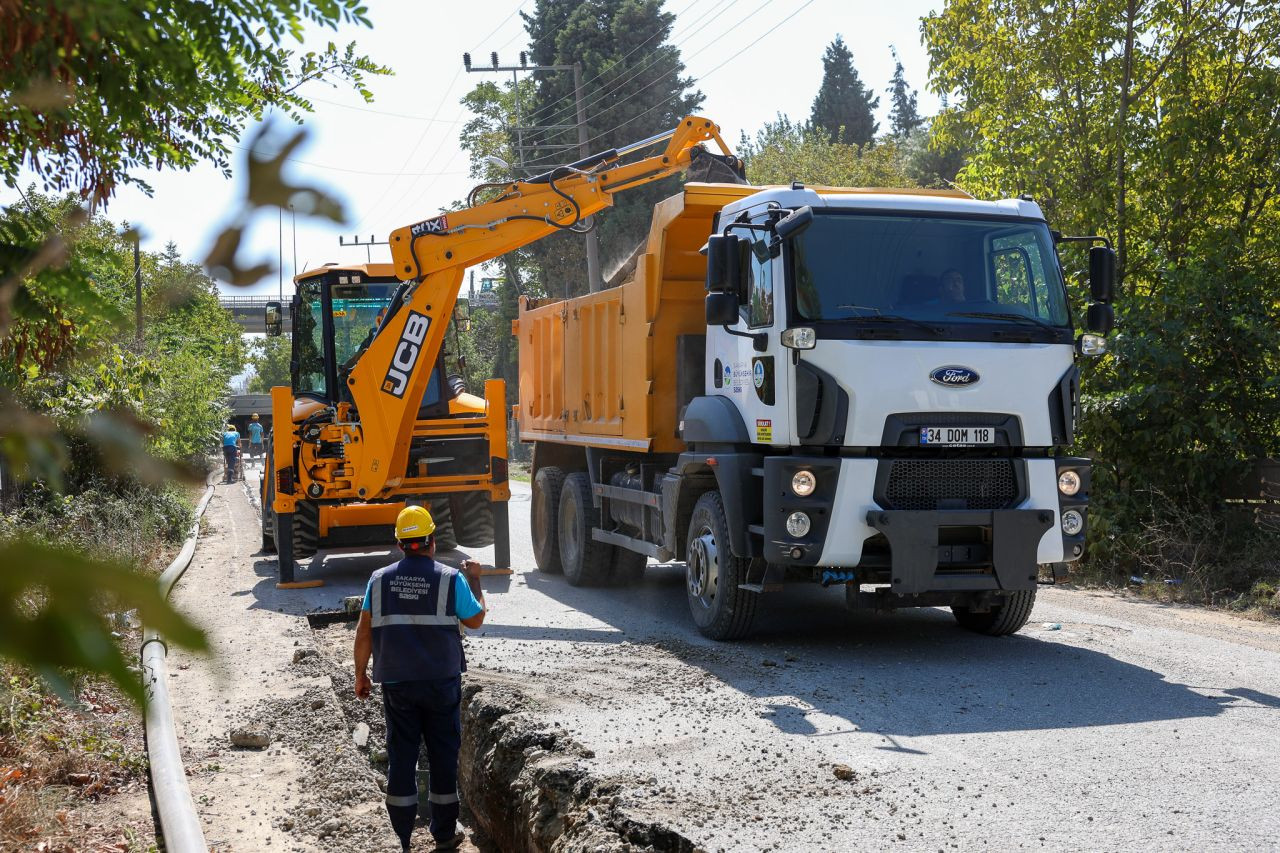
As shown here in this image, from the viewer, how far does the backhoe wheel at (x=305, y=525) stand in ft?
42.4

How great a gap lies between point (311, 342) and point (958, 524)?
806cm

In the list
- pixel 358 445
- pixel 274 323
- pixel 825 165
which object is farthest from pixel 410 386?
pixel 825 165

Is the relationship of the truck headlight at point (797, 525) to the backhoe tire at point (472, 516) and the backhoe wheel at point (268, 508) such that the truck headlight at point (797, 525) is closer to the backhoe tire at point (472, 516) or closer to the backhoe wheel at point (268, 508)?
the backhoe tire at point (472, 516)

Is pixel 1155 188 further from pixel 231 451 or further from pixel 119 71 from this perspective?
pixel 231 451

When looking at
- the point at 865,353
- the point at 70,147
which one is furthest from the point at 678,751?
the point at 70,147

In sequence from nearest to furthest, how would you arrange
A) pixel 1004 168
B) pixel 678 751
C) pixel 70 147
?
pixel 70 147, pixel 678 751, pixel 1004 168

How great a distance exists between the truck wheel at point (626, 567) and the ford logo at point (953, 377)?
4716 mm

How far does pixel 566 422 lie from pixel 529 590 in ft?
5.80

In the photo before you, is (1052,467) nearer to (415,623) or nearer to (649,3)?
(415,623)

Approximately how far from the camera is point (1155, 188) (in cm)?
1348

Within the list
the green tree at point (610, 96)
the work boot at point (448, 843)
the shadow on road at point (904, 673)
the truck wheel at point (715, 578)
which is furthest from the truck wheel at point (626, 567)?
the green tree at point (610, 96)

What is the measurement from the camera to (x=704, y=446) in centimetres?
945

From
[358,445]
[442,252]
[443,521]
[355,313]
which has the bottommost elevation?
[443,521]

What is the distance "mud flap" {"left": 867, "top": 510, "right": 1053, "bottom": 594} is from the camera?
26.4 ft
